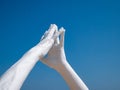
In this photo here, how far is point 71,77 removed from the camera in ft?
29.7

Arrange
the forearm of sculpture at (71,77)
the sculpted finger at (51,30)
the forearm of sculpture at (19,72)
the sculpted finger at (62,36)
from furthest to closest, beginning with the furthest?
the sculpted finger at (62,36) < the sculpted finger at (51,30) < the forearm of sculpture at (71,77) < the forearm of sculpture at (19,72)

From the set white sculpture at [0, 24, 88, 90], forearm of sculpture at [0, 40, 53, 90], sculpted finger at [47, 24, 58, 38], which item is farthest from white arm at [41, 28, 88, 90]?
forearm of sculpture at [0, 40, 53, 90]

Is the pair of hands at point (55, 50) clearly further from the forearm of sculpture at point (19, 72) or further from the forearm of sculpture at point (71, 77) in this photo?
the forearm of sculpture at point (19, 72)

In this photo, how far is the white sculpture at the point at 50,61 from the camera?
5.69 meters

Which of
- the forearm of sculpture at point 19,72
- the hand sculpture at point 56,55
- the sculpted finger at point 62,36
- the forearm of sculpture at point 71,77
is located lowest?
the forearm of sculpture at point 19,72

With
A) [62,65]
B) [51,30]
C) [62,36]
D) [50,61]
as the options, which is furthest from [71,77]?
[51,30]

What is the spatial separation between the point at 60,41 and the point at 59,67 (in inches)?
39.3

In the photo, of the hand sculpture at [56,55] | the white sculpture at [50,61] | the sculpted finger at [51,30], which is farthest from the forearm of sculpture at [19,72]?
the hand sculpture at [56,55]

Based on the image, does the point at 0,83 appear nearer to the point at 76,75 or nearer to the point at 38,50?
the point at 38,50

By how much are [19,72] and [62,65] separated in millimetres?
3930

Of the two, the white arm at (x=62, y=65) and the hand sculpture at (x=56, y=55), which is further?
the hand sculpture at (x=56, y=55)

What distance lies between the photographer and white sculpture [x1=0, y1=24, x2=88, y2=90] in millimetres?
5688

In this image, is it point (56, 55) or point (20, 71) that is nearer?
point (20, 71)

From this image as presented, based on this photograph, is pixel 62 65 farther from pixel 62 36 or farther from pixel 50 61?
pixel 62 36
